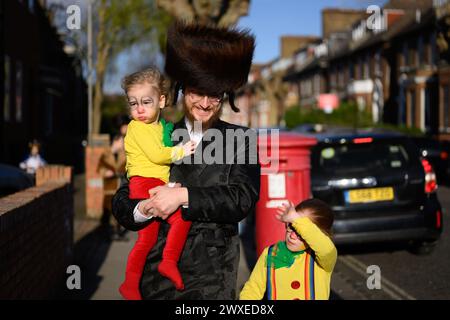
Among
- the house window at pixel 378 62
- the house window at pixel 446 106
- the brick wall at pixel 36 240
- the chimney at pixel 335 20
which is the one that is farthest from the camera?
the chimney at pixel 335 20

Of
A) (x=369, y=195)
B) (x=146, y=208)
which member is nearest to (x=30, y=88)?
(x=369, y=195)

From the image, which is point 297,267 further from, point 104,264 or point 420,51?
point 420,51

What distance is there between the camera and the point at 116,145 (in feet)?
34.1

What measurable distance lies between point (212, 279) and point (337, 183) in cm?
579

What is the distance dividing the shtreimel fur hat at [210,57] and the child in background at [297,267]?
0.88 meters

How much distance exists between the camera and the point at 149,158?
9.40 feet

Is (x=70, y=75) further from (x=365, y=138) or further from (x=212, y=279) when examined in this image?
(x=212, y=279)

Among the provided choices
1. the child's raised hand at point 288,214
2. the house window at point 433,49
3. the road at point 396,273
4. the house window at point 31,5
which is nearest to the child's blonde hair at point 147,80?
the child's raised hand at point 288,214

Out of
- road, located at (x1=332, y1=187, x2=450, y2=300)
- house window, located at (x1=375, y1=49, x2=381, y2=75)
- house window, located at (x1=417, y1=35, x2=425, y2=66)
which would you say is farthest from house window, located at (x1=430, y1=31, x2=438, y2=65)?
road, located at (x1=332, y1=187, x2=450, y2=300)

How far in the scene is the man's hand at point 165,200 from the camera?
8.63 feet

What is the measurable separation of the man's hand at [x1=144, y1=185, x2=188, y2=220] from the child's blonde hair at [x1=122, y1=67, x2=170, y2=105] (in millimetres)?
469

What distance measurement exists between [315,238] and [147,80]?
1.16 meters

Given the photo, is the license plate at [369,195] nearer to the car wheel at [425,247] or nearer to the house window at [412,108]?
the car wheel at [425,247]

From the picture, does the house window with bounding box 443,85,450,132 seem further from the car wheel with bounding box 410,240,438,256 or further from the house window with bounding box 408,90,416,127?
the car wheel with bounding box 410,240,438,256
